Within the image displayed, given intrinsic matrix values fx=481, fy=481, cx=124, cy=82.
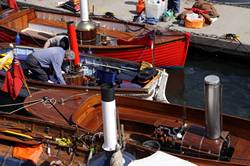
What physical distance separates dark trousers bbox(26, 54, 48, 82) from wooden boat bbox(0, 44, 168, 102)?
0.23 m

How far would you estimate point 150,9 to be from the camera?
18719mm

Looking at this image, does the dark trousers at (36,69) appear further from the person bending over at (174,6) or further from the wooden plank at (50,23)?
the person bending over at (174,6)

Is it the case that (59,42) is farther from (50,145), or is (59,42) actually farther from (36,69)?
(50,145)

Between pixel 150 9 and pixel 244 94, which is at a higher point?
pixel 150 9

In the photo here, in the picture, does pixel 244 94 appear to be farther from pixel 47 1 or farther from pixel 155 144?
pixel 47 1

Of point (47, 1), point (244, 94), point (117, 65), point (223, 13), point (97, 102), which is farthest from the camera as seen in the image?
point (47, 1)

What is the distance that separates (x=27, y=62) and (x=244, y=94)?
296 inches

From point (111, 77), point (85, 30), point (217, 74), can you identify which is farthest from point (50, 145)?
point (217, 74)

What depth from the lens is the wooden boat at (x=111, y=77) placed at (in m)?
12.6

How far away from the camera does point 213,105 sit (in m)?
8.16

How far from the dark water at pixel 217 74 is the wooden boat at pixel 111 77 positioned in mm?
2762

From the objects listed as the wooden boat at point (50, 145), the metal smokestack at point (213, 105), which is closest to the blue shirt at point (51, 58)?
the wooden boat at point (50, 145)

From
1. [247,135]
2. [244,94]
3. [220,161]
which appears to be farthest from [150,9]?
[220,161]

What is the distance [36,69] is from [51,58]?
1.92 feet
